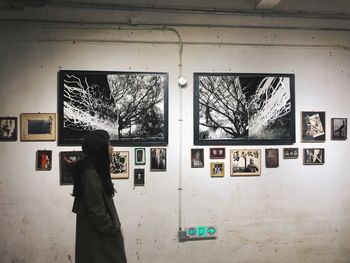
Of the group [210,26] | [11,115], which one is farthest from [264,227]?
[11,115]

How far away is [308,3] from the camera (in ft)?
11.2

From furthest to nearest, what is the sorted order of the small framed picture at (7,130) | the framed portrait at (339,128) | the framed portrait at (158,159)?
the framed portrait at (339,128)
the framed portrait at (158,159)
the small framed picture at (7,130)

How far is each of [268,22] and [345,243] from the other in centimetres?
247

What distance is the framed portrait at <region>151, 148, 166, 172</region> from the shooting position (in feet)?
10.3

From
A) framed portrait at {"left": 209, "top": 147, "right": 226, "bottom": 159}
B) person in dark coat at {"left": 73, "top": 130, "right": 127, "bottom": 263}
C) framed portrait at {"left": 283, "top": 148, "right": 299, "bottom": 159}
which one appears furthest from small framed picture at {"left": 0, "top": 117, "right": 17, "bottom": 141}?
framed portrait at {"left": 283, "top": 148, "right": 299, "bottom": 159}

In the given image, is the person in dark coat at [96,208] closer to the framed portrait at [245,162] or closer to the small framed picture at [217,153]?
the small framed picture at [217,153]

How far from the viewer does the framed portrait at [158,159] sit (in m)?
3.14

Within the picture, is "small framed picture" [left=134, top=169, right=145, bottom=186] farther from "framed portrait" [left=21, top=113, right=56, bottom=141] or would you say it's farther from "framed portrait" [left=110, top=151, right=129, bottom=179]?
"framed portrait" [left=21, top=113, right=56, bottom=141]

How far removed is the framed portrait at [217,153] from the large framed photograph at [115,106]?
1.55 ft

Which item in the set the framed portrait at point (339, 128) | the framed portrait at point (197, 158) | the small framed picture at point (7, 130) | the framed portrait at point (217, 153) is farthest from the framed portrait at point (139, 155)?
the framed portrait at point (339, 128)

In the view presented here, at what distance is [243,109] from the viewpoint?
3223 mm

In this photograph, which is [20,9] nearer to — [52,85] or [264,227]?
[52,85]

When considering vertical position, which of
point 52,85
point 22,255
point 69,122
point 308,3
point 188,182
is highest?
point 308,3

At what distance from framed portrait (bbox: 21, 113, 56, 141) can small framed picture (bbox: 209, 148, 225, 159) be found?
5.07 ft
